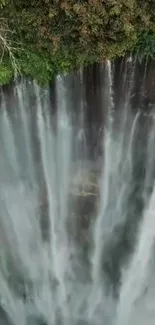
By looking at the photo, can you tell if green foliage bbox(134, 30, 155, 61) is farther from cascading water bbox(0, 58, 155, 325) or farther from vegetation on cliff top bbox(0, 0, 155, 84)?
cascading water bbox(0, 58, 155, 325)

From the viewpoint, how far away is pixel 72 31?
20.3 ft

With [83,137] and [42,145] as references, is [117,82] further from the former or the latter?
[42,145]

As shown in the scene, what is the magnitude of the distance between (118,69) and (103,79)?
308 mm

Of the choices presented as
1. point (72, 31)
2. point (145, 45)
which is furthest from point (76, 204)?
point (72, 31)

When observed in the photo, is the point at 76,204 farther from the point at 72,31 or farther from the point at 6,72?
the point at 72,31

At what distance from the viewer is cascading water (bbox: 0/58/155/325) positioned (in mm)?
7766

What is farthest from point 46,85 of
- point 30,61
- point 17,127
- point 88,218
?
point 88,218

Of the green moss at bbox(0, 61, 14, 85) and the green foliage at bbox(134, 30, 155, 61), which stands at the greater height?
the green foliage at bbox(134, 30, 155, 61)

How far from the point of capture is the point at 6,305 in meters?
10.6

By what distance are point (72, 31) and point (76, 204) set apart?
3827 mm

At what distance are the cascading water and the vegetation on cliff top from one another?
0.56 m

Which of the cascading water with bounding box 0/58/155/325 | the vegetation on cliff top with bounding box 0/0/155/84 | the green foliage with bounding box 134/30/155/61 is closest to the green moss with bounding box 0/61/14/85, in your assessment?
the vegetation on cliff top with bounding box 0/0/155/84

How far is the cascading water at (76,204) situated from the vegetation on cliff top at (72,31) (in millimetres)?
560

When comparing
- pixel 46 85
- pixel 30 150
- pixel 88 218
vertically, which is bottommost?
pixel 88 218
